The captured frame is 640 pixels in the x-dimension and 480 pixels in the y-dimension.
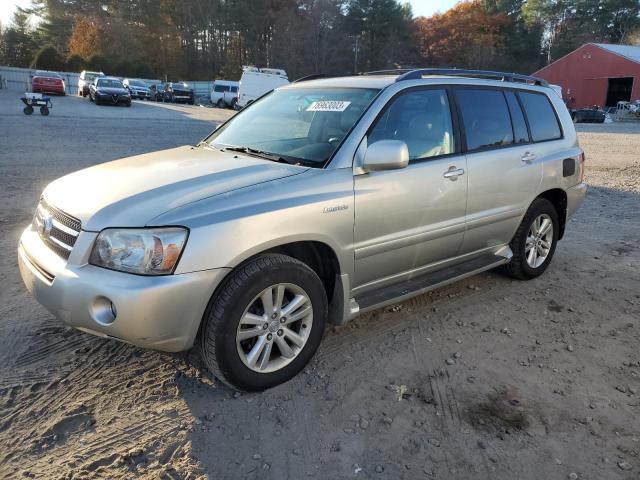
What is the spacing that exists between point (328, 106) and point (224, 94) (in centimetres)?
3845

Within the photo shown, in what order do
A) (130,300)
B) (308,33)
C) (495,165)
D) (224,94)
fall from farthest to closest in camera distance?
(308,33), (224,94), (495,165), (130,300)

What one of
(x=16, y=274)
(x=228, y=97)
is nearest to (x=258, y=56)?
(x=228, y=97)

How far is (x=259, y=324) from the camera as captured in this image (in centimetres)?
304

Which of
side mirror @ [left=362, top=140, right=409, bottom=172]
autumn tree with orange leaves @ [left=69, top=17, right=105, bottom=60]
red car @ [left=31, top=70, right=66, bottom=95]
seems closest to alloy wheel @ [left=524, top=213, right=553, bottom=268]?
side mirror @ [left=362, top=140, right=409, bottom=172]

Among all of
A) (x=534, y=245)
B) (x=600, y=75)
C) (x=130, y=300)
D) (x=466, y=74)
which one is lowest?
(x=534, y=245)

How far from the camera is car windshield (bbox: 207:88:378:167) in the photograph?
354 cm

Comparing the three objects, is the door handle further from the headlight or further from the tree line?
the tree line

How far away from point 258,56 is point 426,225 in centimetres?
7088

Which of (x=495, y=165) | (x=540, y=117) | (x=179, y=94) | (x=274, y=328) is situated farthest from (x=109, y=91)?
(x=274, y=328)

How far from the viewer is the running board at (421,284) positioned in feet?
11.5

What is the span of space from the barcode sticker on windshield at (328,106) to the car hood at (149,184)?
0.66 meters

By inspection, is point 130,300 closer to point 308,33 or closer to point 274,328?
point 274,328

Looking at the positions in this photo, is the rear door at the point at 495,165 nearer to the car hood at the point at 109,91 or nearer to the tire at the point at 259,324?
the tire at the point at 259,324

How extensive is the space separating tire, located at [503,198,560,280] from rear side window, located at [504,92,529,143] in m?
0.62
